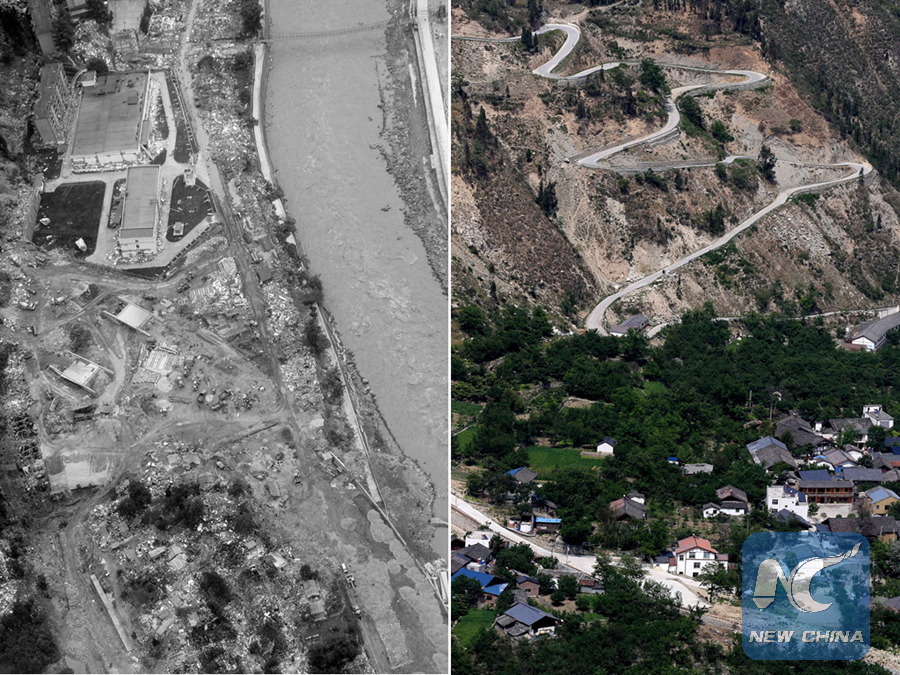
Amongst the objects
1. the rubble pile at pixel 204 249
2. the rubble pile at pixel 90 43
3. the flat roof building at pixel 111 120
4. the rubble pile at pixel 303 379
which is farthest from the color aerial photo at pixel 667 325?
the rubble pile at pixel 90 43

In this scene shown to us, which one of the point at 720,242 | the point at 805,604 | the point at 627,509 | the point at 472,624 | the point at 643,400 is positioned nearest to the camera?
the point at 805,604

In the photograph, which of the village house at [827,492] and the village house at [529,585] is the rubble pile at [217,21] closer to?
the village house at [529,585]

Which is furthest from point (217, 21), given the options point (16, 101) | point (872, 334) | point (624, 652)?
point (872, 334)

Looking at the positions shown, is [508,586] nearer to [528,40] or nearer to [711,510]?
[711,510]

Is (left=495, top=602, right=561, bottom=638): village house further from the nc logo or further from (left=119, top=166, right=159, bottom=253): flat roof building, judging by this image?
(left=119, top=166, right=159, bottom=253): flat roof building

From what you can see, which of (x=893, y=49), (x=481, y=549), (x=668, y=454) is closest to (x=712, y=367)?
(x=668, y=454)

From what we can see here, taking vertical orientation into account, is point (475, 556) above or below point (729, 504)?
above
